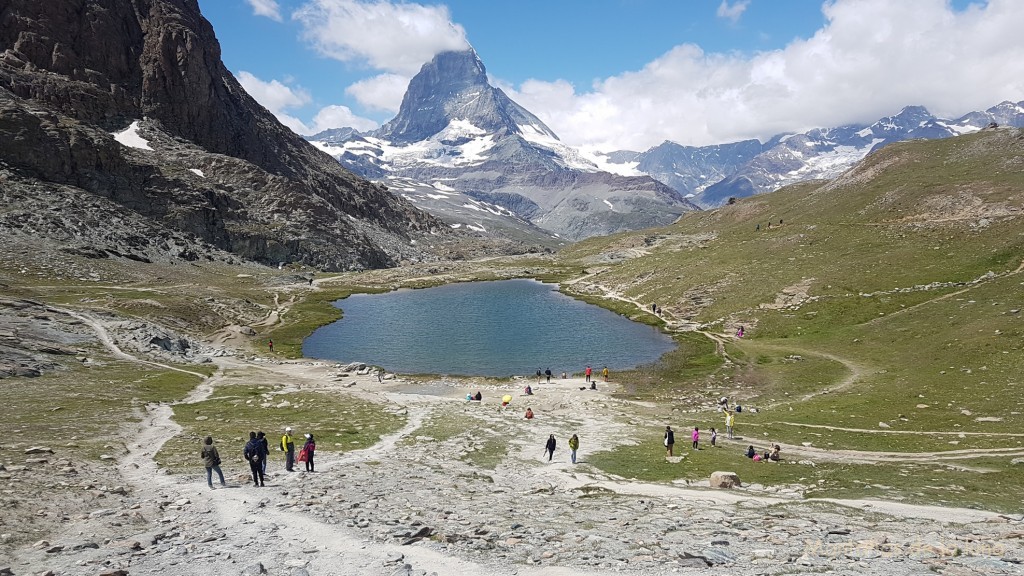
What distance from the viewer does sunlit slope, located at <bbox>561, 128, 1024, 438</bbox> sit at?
48062 mm

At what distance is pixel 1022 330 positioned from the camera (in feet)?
182

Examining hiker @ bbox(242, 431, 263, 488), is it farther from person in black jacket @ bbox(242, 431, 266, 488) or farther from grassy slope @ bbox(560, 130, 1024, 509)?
grassy slope @ bbox(560, 130, 1024, 509)

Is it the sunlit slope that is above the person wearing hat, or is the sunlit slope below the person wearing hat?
above

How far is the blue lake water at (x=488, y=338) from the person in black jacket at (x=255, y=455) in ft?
170

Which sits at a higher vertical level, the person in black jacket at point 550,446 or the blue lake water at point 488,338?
the blue lake water at point 488,338

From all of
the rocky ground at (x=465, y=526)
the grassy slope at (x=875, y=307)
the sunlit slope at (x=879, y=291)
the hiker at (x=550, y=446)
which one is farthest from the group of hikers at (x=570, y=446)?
the sunlit slope at (x=879, y=291)

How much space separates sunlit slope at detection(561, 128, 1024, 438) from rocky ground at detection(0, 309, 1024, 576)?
2055 cm

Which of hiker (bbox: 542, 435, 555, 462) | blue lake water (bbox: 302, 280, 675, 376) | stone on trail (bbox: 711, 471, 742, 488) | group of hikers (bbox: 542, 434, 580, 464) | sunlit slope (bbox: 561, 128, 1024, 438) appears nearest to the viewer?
stone on trail (bbox: 711, 471, 742, 488)

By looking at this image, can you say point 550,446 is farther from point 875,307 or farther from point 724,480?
point 875,307

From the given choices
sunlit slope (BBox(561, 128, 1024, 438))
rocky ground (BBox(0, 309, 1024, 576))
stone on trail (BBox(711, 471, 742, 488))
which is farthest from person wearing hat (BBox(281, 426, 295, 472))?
sunlit slope (BBox(561, 128, 1024, 438))

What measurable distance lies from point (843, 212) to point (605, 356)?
9508cm

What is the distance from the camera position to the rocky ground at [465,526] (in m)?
16.4

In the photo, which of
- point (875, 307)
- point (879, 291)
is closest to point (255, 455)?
point (875, 307)

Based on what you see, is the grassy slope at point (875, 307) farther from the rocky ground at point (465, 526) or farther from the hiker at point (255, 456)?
the hiker at point (255, 456)
